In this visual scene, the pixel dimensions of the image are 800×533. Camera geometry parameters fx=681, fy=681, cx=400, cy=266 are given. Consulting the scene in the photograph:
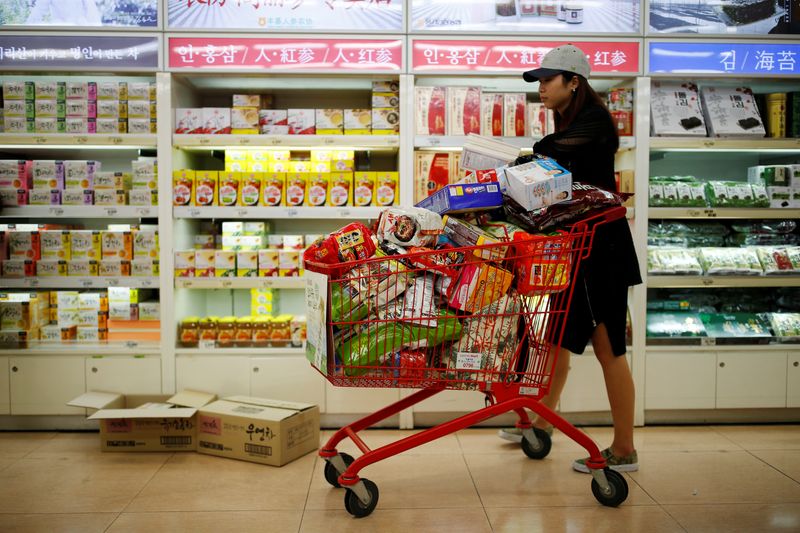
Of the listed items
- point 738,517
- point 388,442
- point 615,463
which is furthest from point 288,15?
point 738,517

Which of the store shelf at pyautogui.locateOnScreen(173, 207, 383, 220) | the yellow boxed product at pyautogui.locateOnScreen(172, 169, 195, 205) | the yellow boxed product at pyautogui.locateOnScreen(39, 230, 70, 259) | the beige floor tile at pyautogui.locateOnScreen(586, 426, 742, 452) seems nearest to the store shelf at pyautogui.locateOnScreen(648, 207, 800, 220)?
the beige floor tile at pyautogui.locateOnScreen(586, 426, 742, 452)

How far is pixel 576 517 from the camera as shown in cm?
254

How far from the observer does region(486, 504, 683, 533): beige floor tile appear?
2.44 meters

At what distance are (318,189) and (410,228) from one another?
1508 millimetres

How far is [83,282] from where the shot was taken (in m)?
3.73

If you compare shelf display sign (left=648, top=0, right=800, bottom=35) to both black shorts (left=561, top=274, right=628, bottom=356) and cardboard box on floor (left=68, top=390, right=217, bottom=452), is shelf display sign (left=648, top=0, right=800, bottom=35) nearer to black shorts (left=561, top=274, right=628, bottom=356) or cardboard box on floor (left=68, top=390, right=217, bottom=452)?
black shorts (left=561, top=274, right=628, bottom=356)

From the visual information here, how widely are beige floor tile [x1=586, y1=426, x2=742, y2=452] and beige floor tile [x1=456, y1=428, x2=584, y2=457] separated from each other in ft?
0.65

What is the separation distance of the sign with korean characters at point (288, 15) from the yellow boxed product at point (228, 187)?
2.55ft

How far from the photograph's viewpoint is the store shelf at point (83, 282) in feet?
12.2

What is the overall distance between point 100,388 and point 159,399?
13.2 inches

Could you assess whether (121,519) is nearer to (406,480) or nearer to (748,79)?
(406,480)

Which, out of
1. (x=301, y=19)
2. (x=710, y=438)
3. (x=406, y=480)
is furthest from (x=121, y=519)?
(x=710, y=438)

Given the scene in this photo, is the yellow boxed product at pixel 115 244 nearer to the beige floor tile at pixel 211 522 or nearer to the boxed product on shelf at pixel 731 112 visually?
the beige floor tile at pixel 211 522

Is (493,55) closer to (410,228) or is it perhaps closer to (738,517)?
(410,228)
